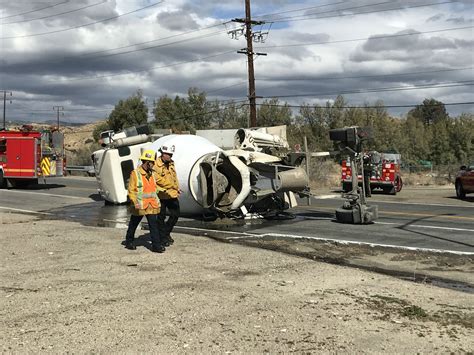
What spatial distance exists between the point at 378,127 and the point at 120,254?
51.6 m

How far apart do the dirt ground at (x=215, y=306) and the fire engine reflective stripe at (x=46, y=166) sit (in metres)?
17.0

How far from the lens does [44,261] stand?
28.0 feet

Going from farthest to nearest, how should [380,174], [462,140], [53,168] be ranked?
[462,140]
[53,168]
[380,174]

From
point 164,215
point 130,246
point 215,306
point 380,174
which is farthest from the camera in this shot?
point 380,174

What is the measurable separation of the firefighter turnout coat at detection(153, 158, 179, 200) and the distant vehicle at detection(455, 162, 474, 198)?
15.7 meters

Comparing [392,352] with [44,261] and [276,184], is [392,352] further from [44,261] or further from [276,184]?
[276,184]

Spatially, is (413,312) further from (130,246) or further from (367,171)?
(367,171)

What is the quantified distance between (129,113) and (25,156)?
3948 centimetres

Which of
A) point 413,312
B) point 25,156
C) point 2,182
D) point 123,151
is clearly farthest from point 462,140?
point 413,312

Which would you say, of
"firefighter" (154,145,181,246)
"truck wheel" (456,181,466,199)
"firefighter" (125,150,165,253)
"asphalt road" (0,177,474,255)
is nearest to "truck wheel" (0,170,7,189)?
"asphalt road" (0,177,474,255)

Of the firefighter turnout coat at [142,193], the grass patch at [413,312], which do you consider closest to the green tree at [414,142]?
the firefighter turnout coat at [142,193]

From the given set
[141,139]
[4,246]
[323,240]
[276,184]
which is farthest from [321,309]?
[141,139]

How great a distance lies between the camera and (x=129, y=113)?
63.8 metres

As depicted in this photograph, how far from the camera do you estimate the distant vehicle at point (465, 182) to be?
21.4 m
